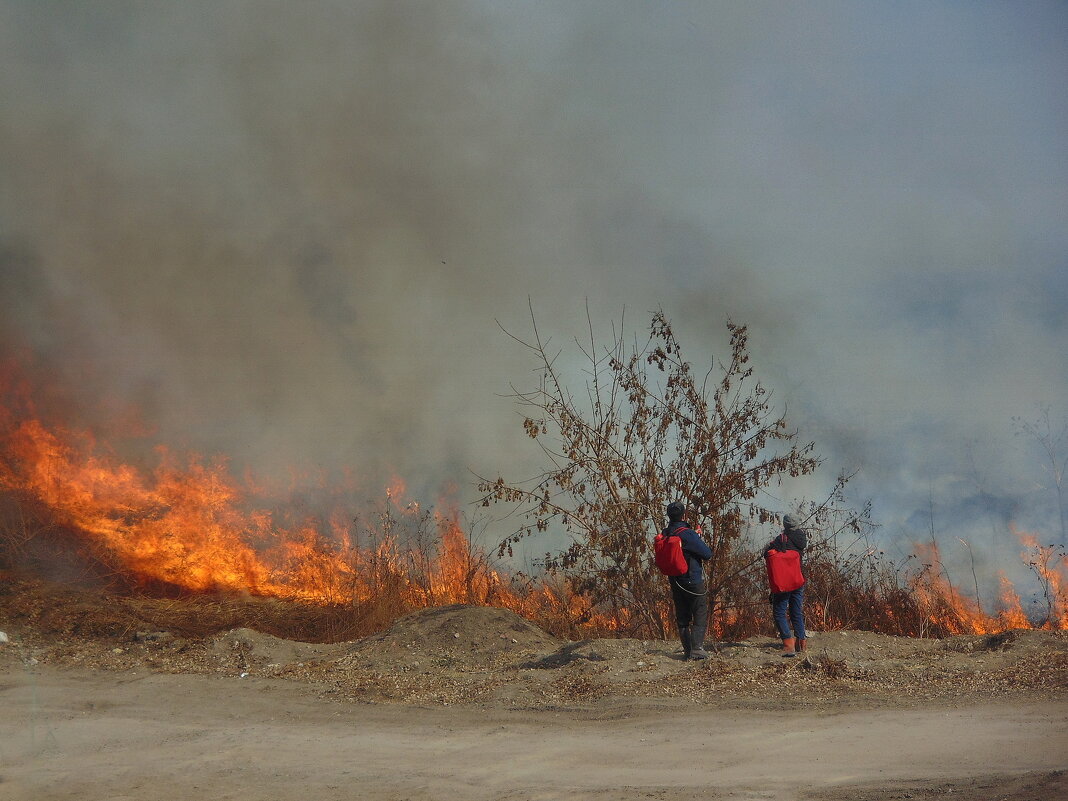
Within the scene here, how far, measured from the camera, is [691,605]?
10.2 m

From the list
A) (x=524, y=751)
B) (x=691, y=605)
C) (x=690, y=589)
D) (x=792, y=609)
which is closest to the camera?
(x=524, y=751)

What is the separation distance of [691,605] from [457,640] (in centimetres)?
396

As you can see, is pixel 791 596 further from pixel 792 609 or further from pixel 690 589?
pixel 690 589

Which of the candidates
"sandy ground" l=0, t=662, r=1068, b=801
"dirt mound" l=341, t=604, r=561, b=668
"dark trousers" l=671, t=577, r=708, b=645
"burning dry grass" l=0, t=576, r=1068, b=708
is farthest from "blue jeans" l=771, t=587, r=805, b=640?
"dirt mound" l=341, t=604, r=561, b=668

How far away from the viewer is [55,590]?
14617 millimetres

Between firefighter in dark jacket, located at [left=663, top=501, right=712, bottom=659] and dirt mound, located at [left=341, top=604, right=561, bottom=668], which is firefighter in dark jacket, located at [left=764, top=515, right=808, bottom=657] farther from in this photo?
dirt mound, located at [left=341, top=604, right=561, bottom=668]

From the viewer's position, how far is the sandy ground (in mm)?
5787

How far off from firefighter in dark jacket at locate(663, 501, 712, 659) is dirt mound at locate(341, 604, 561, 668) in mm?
2517

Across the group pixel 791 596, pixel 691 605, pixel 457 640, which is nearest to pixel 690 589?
pixel 691 605

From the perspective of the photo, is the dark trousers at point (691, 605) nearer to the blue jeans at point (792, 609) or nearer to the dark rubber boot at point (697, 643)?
the dark rubber boot at point (697, 643)

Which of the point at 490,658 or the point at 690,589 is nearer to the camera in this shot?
the point at 690,589

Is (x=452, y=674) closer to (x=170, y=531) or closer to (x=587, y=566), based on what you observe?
(x=587, y=566)

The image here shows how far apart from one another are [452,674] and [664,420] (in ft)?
15.9

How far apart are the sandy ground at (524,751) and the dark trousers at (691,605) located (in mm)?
1364
